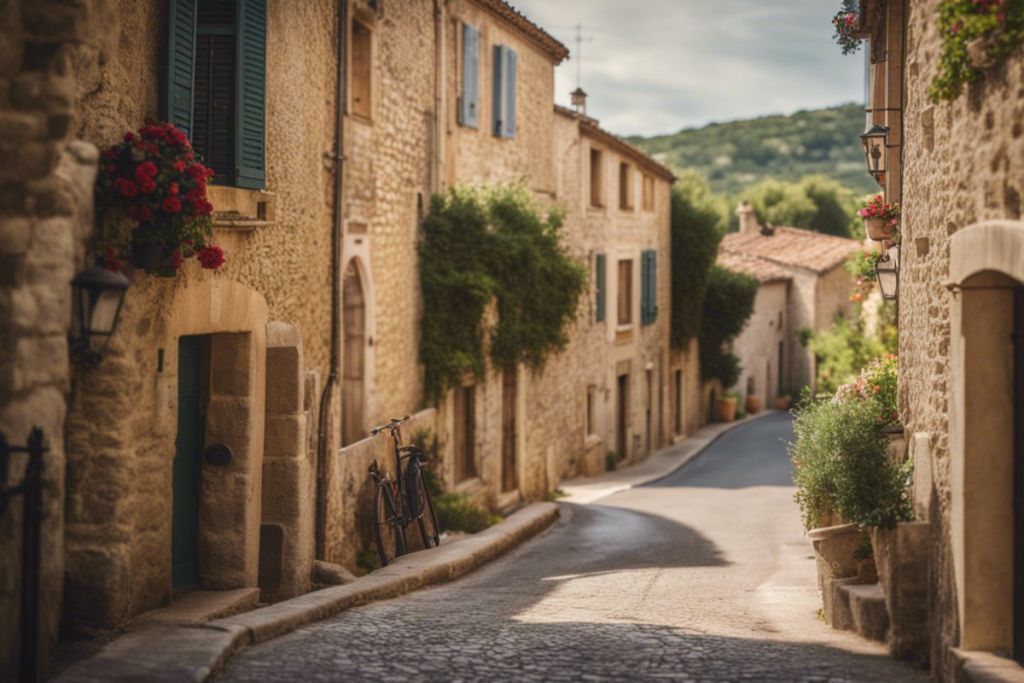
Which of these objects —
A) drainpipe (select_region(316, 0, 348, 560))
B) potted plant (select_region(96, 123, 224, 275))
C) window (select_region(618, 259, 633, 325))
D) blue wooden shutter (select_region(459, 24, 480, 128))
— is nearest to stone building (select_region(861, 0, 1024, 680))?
potted plant (select_region(96, 123, 224, 275))

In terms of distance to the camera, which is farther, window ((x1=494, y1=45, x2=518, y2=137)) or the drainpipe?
window ((x1=494, y1=45, x2=518, y2=137))

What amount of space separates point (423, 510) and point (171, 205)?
681cm

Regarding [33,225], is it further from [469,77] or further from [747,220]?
[747,220]

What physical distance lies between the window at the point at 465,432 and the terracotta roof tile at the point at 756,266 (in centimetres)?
2502

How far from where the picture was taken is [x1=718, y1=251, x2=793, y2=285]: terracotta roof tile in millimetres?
42250

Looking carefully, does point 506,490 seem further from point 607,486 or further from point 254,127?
point 254,127

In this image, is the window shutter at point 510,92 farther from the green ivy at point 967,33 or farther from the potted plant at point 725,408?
the potted plant at point 725,408

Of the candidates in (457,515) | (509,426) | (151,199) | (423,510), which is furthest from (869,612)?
(509,426)

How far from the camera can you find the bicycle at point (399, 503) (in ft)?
40.6

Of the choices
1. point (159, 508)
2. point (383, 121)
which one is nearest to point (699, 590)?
point (159, 508)

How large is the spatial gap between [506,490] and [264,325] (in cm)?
1045

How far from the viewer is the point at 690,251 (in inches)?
1345

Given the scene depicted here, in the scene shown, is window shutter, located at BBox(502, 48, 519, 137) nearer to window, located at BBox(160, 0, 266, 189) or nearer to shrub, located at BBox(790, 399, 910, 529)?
window, located at BBox(160, 0, 266, 189)

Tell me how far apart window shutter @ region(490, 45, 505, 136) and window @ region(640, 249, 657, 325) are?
11.9 m
